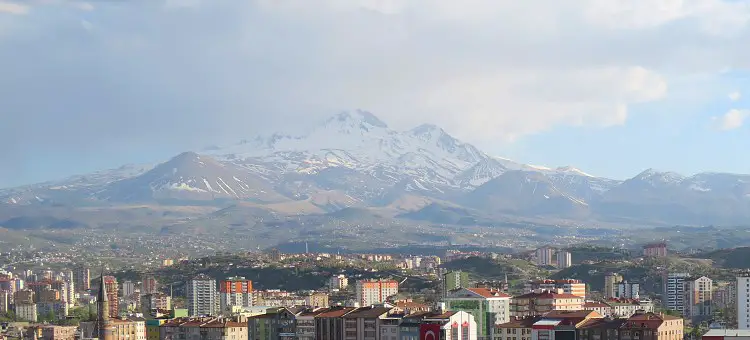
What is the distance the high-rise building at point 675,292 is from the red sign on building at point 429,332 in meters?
34.1

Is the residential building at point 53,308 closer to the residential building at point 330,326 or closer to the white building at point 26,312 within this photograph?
the white building at point 26,312

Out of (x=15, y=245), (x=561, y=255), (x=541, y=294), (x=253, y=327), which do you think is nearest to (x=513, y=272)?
(x=561, y=255)

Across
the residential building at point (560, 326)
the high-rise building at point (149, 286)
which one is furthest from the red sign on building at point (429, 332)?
the high-rise building at point (149, 286)

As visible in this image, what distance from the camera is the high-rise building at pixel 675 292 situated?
80.8m

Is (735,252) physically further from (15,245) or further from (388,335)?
(15,245)

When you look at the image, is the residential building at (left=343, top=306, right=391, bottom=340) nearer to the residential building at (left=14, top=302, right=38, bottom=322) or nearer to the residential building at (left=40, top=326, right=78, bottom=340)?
the residential building at (left=40, top=326, right=78, bottom=340)

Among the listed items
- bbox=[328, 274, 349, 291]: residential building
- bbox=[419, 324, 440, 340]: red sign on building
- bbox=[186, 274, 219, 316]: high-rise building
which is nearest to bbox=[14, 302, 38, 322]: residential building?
bbox=[186, 274, 219, 316]: high-rise building

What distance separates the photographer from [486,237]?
651 feet

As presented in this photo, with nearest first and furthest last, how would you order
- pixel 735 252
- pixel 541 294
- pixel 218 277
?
1. pixel 541 294
2. pixel 218 277
3. pixel 735 252

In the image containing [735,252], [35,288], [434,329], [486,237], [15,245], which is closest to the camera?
[434,329]

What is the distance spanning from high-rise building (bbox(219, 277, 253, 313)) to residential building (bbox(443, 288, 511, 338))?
2387cm

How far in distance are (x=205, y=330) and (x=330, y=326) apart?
24.6ft

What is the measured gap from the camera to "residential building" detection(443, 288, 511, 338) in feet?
177

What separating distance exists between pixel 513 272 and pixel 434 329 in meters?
63.0
